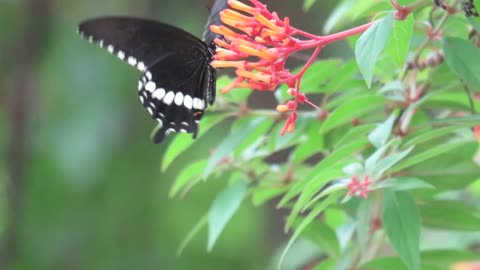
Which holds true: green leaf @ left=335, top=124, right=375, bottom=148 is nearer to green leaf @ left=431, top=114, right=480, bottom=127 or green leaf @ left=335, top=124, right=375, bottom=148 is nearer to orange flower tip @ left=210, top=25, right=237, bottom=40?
green leaf @ left=431, top=114, right=480, bottom=127

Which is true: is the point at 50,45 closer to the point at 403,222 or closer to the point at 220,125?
the point at 220,125

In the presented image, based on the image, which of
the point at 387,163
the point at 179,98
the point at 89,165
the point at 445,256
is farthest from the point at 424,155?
the point at 89,165

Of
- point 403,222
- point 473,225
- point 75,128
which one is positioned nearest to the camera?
point 403,222

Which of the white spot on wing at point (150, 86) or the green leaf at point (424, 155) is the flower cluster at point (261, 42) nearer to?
the green leaf at point (424, 155)

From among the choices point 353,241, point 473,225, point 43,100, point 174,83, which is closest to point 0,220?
point 43,100

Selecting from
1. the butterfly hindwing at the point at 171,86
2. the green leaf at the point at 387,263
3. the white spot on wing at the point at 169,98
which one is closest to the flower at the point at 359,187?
the green leaf at the point at 387,263

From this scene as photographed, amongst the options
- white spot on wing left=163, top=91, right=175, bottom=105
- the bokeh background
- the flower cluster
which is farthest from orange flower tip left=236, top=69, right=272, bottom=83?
the bokeh background
